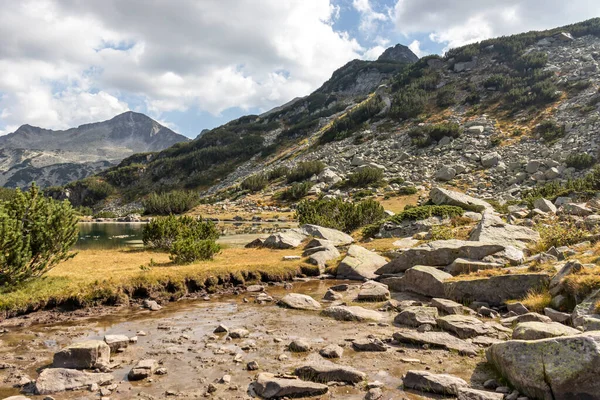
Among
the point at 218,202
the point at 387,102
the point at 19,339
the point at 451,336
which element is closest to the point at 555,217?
the point at 451,336

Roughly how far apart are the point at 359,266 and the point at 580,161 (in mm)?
41146

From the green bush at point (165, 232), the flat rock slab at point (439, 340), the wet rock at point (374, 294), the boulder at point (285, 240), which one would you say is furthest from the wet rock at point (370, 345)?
the green bush at point (165, 232)

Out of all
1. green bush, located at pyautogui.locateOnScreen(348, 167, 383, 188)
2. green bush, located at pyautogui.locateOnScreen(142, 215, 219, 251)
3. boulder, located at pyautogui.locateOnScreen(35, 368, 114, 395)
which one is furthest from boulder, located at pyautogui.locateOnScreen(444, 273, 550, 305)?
green bush, located at pyautogui.locateOnScreen(348, 167, 383, 188)

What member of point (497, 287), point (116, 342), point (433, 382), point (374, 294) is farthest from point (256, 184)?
point (433, 382)

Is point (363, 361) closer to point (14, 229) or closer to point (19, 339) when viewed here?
point (19, 339)

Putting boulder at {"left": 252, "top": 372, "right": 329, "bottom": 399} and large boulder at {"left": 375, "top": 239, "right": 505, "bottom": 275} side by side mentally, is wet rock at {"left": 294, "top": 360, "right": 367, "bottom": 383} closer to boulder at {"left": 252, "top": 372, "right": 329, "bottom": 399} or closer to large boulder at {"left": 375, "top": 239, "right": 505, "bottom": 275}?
boulder at {"left": 252, "top": 372, "right": 329, "bottom": 399}

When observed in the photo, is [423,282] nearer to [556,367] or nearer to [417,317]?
[417,317]

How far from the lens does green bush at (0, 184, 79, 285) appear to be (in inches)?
544

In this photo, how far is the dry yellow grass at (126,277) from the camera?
14.3 metres

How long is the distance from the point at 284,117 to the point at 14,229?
5761 inches

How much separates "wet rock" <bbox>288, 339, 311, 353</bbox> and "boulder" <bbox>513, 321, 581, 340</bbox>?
4.95m

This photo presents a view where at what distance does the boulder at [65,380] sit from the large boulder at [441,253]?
14.7m

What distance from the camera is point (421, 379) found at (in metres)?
7.44

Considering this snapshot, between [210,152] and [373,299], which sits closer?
[373,299]
